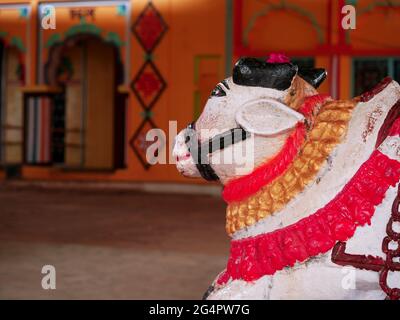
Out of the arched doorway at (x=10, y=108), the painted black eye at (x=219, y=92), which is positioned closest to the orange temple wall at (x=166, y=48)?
the arched doorway at (x=10, y=108)

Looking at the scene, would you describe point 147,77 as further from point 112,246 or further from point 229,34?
point 112,246

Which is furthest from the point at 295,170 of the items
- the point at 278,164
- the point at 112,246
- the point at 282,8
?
the point at 282,8

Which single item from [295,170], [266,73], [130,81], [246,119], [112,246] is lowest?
[112,246]

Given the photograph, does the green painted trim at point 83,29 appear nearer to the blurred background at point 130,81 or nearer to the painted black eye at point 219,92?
the blurred background at point 130,81

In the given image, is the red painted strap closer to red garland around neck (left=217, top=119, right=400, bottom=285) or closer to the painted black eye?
red garland around neck (left=217, top=119, right=400, bottom=285)

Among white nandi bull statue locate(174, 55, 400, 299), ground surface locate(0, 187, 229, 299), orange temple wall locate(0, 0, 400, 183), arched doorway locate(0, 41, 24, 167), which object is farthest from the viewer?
arched doorway locate(0, 41, 24, 167)

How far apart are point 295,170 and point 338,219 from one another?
0.15m

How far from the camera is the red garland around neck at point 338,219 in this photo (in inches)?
63.3

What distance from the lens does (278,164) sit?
5.50ft

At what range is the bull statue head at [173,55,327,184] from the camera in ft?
5.41

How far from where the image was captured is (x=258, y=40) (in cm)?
998

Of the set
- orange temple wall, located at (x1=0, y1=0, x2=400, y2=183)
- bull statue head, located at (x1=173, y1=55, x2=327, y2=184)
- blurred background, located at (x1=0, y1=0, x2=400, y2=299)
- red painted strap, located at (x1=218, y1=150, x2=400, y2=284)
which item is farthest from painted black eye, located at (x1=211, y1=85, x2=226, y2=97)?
orange temple wall, located at (x1=0, y1=0, x2=400, y2=183)

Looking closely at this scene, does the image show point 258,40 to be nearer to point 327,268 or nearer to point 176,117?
point 176,117
